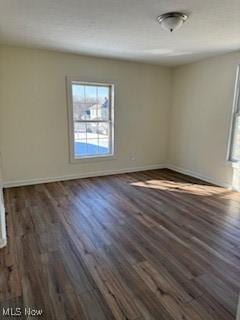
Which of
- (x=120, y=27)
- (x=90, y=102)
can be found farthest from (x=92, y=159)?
(x=120, y=27)

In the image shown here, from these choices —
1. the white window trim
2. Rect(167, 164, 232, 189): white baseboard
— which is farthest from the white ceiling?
Rect(167, 164, 232, 189): white baseboard

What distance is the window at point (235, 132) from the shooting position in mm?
4129

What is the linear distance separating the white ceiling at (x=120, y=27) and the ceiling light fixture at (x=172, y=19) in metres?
0.08

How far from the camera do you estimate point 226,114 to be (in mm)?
4305

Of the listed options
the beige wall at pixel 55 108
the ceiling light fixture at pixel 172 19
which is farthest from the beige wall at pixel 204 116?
the ceiling light fixture at pixel 172 19

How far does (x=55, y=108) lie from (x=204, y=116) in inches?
122

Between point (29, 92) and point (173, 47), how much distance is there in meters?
2.73

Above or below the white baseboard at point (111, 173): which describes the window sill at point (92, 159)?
above

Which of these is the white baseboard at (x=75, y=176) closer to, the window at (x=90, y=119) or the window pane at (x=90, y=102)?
the window at (x=90, y=119)

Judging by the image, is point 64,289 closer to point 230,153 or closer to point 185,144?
point 230,153

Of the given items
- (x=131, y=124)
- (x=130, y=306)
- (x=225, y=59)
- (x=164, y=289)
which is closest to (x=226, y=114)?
(x=225, y=59)

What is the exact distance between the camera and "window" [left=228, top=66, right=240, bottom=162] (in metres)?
4.13

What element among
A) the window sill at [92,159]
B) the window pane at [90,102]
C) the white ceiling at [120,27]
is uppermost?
the white ceiling at [120,27]

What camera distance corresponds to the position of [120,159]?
5340mm
